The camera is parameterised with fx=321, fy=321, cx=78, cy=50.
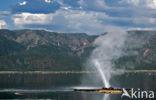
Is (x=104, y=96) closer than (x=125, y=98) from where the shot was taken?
No

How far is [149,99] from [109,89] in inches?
1482

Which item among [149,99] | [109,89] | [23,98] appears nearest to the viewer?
Result: [149,99]

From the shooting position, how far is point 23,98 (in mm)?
170125

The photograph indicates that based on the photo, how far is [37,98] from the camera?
168 m

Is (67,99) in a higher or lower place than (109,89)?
lower

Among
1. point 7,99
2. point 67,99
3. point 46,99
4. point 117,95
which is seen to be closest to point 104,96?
point 117,95

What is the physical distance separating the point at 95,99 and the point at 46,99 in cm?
2535

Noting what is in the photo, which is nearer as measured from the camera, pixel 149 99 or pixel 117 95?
pixel 149 99

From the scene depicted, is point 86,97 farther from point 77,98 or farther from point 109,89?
point 109,89

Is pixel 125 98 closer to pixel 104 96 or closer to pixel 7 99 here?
pixel 104 96

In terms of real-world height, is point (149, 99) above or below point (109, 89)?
below

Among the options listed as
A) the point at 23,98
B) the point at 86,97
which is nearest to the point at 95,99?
the point at 86,97

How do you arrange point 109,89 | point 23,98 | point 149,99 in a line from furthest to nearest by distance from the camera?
point 109,89, point 23,98, point 149,99

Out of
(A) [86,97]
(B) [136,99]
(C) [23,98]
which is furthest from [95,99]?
(C) [23,98]
